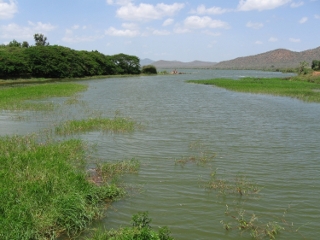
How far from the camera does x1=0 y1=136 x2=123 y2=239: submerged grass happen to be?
17.2 ft

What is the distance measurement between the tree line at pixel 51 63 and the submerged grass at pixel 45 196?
45.5m

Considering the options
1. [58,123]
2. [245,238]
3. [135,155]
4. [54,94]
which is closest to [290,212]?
[245,238]

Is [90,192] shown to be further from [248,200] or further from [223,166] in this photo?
[223,166]

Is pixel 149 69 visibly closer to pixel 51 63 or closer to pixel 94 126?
pixel 51 63

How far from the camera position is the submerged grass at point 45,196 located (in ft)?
17.2

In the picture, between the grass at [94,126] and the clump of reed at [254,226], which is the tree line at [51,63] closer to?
the grass at [94,126]

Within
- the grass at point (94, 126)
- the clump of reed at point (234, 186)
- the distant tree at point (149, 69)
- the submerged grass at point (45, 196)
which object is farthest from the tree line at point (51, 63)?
the clump of reed at point (234, 186)

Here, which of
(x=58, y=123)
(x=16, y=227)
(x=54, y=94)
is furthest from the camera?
(x=54, y=94)

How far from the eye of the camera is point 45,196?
6145 mm

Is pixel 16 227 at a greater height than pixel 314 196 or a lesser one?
greater

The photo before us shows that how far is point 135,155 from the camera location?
10.0 metres

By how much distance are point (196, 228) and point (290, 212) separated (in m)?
2.05

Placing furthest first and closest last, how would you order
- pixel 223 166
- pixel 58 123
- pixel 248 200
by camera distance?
pixel 58 123 < pixel 223 166 < pixel 248 200

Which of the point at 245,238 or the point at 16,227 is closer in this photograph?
the point at 16,227
